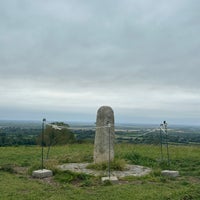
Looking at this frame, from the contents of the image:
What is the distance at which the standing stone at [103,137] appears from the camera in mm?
12836

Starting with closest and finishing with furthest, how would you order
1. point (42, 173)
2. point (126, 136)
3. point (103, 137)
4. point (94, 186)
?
point (94, 186), point (42, 173), point (103, 137), point (126, 136)

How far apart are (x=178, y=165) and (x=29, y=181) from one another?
21.9 ft

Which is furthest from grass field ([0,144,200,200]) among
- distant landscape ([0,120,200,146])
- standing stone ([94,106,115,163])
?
standing stone ([94,106,115,163])

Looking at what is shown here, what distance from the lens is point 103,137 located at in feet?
42.2

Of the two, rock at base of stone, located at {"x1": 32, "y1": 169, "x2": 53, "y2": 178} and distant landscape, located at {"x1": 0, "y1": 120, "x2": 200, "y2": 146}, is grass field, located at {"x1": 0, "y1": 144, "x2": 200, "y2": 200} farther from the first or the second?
distant landscape, located at {"x1": 0, "y1": 120, "x2": 200, "y2": 146}

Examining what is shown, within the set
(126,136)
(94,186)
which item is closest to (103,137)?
(94,186)

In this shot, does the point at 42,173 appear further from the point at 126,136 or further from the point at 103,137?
the point at 126,136

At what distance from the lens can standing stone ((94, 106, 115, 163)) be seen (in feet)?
42.1

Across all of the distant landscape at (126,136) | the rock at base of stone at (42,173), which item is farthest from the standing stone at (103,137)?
the rock at base of stone at (42,173)

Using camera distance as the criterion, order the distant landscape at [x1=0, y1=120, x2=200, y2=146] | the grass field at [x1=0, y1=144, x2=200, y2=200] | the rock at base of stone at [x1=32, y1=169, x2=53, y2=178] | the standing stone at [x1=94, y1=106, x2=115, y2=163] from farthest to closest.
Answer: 1. the distant landscape at [x1=0, y1=120, x2=200, y2=146]
2. the standing stone at [x1=94, y1=106, x2=115, y2=163]
3. the rock at base of stone at [x1=32, y1=169, x2=53, y2=178]
4. the grass field at [x1=0, y1=144, x2=200, y2=200]

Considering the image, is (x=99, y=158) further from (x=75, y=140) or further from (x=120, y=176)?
(x=75, y=140)

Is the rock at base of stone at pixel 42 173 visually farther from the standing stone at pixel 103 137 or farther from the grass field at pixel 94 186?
the standing stone at pixel 103 137

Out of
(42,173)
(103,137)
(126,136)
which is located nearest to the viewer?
(42,173)

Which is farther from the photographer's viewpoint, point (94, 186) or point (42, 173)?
point (42, 173)
